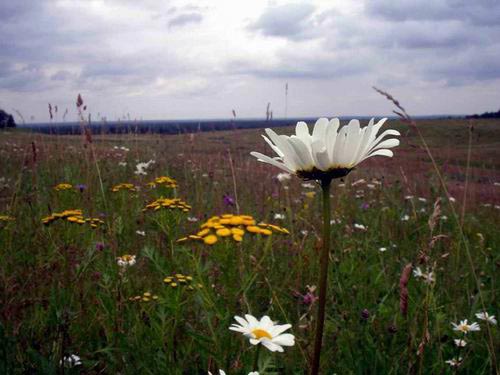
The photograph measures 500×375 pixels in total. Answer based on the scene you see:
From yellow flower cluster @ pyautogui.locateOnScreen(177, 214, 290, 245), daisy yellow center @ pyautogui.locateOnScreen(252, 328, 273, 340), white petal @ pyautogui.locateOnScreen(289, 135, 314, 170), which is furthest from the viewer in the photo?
yellow flower cluster @ pyautogui.locateOnScreen(177, 214, 290, 245)

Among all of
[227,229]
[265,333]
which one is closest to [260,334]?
[265,333]

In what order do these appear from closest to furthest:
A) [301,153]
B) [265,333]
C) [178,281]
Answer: [301,153] → [265,333] → [178,281]

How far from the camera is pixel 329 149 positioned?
1186mm

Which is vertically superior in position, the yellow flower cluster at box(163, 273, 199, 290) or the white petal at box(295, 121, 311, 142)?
the white petal at box(295, 121, 311, 142)

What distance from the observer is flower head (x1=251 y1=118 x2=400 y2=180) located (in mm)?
1146

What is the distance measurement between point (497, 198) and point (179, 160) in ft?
20.6

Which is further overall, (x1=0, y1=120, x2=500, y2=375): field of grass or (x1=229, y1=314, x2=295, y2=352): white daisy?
(x1=0, y1=120, x2=500, y2=375): field of grass

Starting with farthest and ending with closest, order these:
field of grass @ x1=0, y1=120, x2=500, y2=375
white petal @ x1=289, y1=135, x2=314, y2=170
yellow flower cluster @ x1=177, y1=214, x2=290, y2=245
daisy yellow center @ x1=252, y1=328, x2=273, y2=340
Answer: field of grass @ x1=0, y1=120, x2=500, y2=375
yellow flower cluster @ x1=177, y1=214, x2=290, y2=245
daisy yellow center @ x1=252, y1=328, x2=273, y2=340
white petal @ x1=289, y1=135, x2=314, y2=170

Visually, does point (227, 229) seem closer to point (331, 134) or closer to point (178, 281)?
point (178, 281)

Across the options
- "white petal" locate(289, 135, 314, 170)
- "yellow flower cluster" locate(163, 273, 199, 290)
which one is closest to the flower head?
"white petal" locate(289, 135, 314, 170)

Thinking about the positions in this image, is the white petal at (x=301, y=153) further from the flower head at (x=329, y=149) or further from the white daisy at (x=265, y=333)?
the white daisy at (x=265, y=333)

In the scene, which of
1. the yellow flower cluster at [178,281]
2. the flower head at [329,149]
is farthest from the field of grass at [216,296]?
the flower head at [329,149]

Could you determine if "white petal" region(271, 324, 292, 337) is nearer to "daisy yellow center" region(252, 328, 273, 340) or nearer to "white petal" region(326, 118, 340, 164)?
"daisy yellow center" region(252, 328, 273, 340)

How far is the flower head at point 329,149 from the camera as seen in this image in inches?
45.1
